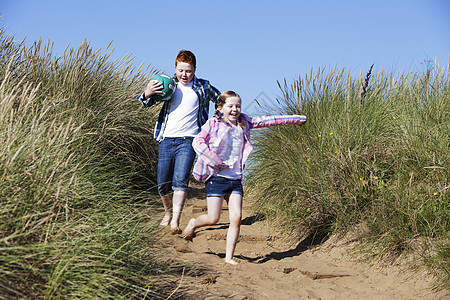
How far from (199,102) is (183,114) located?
228 millimetres

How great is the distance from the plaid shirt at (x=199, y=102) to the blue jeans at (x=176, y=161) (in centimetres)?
16

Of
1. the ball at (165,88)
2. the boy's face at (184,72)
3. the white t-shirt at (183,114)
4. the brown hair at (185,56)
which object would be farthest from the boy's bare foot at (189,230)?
the brown hair at (185,56)

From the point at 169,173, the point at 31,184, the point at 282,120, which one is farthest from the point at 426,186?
the point at 31,184

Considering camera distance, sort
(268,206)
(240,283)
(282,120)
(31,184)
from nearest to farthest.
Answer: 1. (31,184)
2. (240,283)
3. (282,120)
4. (268,206)

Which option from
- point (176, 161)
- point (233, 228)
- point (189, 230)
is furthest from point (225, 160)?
point (176, 161)

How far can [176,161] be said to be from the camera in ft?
16.4

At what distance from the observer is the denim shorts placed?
4148 mm

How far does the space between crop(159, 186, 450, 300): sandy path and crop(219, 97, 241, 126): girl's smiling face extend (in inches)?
52.2

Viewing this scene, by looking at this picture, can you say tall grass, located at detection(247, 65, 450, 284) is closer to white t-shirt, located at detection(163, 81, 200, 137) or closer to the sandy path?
the sandy path

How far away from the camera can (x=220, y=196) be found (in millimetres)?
4184

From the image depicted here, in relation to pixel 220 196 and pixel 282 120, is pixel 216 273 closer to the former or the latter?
pixel 220 196

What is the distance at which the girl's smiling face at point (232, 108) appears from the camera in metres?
4.22

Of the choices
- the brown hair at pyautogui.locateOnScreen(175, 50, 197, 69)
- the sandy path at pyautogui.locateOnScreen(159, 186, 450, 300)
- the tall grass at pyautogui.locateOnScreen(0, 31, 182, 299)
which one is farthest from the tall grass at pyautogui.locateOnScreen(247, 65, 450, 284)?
the tall grass at pyautogui.locateOnScreen(0, 31, 182, 299)

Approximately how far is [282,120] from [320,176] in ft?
2.45
